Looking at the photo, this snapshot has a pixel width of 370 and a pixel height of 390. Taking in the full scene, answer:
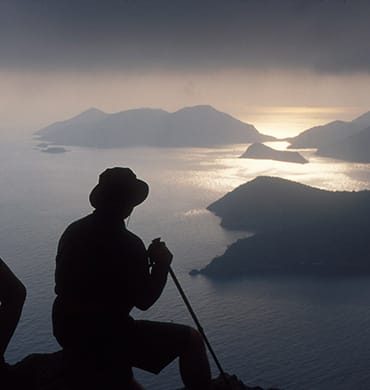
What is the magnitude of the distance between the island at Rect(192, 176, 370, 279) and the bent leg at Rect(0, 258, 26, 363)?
8799cm

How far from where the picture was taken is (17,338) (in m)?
62.0

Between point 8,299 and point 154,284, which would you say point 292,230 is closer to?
point 154,284

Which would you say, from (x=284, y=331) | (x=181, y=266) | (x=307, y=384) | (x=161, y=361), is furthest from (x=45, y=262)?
(x=161, y=361)

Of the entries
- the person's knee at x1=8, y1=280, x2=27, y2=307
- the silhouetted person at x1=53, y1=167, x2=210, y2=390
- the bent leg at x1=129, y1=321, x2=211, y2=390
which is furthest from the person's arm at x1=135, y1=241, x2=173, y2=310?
the person's knee at x1=8, y1=280, x2=27, y2=307

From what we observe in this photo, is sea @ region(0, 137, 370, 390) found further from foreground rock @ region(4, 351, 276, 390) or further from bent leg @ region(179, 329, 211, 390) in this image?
bent leg @ region(179, 329, 211, 390)

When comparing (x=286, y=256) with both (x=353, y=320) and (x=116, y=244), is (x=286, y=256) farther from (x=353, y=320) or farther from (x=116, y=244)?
(x=116, y=244)

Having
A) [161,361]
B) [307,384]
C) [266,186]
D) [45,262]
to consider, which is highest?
[161,361]

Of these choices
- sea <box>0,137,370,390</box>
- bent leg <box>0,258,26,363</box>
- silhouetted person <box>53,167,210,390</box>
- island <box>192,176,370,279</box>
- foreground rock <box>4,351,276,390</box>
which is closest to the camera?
bent leg <box>0,258,26,363</box>

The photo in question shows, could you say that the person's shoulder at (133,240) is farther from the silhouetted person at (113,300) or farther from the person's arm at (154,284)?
the person's arm at (154,284)

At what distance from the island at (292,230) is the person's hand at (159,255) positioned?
285ft

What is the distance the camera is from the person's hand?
472cm

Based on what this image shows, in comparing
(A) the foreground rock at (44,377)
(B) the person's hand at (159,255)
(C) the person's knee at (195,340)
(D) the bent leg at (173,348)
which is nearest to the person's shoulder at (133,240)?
(B) the person's hand at (159,255)

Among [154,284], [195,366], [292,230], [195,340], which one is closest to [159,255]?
[154,284]

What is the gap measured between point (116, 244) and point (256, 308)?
7445cm
